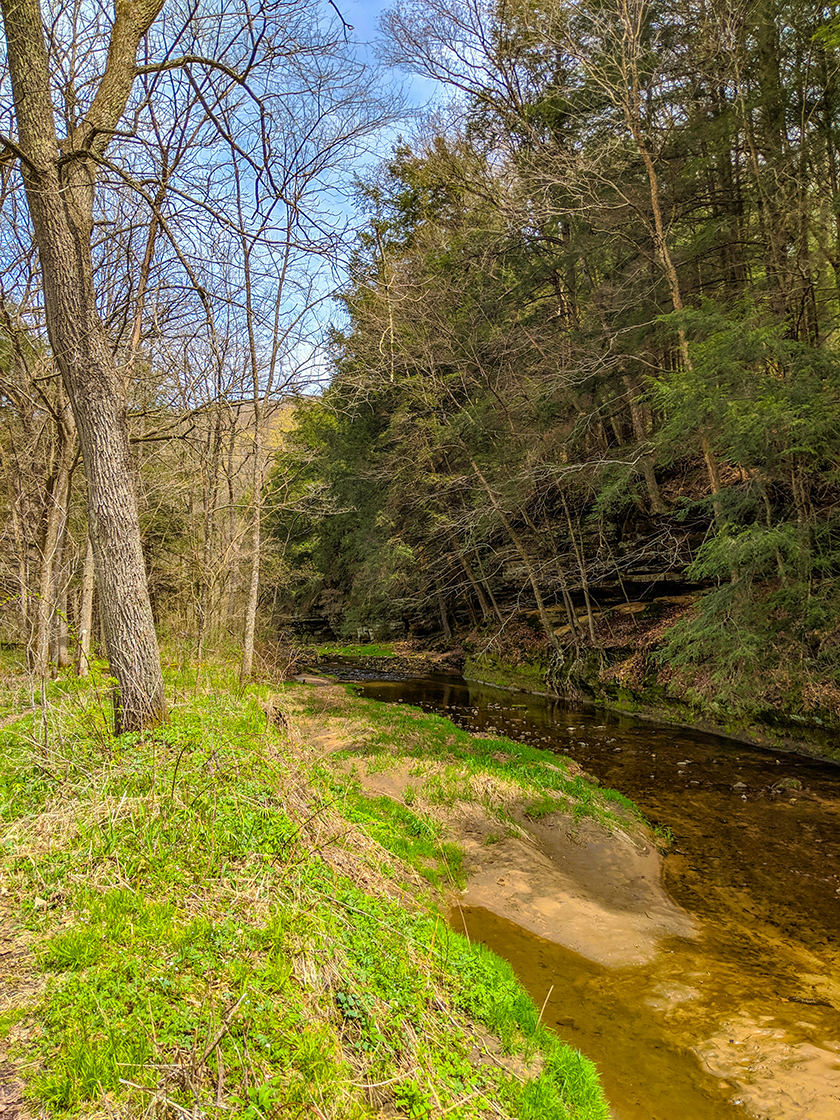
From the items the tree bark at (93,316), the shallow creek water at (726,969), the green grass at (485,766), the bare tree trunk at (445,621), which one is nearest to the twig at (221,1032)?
the shallow creek water at (726,969)

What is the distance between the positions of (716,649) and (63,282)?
1067cm

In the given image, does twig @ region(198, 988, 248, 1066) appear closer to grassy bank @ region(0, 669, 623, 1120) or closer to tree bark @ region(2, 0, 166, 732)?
grassy bank @ region(0, 669, 623, 1120)

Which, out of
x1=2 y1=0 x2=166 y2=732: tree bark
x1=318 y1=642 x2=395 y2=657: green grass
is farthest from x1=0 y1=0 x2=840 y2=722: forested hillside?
x1=318 y1=642 x2=395 y2=657: green grass

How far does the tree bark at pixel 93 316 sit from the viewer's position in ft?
15.6

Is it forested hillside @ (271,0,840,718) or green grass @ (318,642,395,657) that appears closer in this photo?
forested hillside @ (271,0,840,718)

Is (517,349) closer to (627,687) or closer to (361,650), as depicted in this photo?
(627,687)

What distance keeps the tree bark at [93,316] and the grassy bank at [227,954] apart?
0.73 meters

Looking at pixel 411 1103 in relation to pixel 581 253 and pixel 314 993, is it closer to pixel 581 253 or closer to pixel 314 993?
pixel 314 993

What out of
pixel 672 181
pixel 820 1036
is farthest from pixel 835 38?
pixel 820 1036

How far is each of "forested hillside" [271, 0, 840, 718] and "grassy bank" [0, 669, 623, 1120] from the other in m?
4.21

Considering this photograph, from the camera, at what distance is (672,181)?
13.1m

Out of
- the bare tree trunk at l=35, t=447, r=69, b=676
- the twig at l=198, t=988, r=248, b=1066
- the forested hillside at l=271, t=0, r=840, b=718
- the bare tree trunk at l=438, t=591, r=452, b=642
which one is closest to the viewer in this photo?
the twig at l=198, t=988, r=248, b=1066

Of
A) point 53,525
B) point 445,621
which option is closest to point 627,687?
point 445,621

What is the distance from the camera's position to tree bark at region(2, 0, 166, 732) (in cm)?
475
